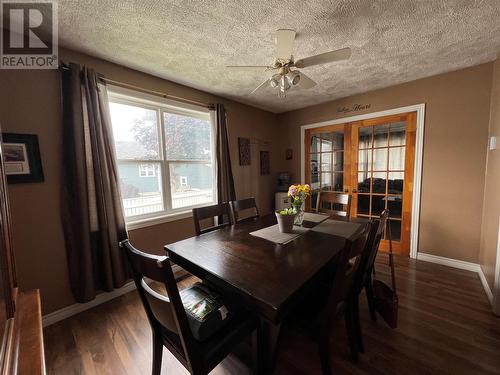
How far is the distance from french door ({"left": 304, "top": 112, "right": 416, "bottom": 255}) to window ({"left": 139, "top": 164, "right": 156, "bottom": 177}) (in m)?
2.74

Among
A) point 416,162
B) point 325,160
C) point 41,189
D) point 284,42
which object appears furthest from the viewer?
point 325,160

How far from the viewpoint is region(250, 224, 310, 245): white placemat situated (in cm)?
157

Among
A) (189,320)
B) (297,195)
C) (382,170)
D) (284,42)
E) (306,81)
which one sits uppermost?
(284,42)

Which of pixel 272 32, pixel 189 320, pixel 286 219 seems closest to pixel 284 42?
pixel 272 32

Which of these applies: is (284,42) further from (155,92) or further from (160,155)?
(160,155)

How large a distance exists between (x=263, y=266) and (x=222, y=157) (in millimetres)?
2144

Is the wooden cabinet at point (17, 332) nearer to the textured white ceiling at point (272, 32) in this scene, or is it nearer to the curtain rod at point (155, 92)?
the textured white ceiling at point (272, 32)

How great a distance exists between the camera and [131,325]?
1.77 meters

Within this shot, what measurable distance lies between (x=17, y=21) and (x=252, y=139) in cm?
284

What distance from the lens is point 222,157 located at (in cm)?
305

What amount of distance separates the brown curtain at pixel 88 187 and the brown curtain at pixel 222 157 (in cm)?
133

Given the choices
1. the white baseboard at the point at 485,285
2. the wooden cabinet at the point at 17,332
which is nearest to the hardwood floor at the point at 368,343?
the white baseboard at the point at 485,285

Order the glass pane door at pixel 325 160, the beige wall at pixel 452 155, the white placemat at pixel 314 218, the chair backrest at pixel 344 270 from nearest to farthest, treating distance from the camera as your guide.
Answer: the chair backrest at pixel 344 270
the white placemat at pixel 314 218
the beige wall at pixel 452 155
the glass pane door at pixel 325 160

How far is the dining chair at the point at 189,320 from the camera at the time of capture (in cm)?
83
